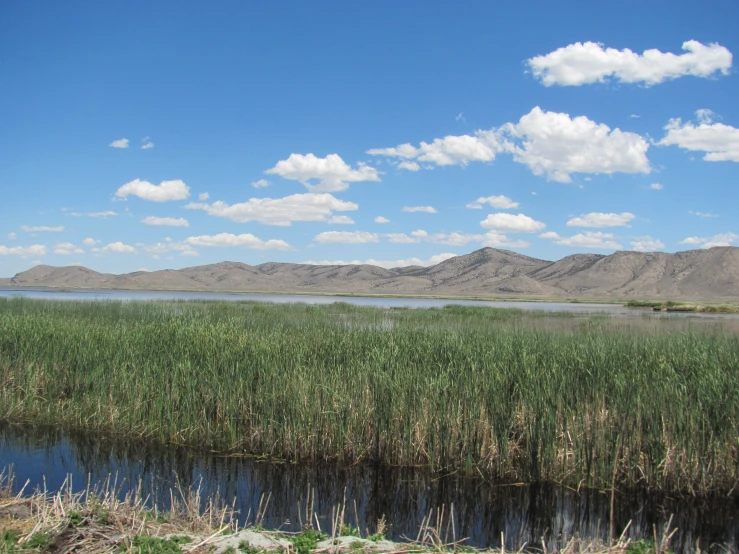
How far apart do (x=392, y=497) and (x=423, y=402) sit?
1379 mm

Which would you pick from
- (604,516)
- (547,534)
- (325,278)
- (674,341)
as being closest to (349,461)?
(547,534)

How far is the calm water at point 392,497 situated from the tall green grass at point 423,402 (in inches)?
10.2

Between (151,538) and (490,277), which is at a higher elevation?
(490,277)

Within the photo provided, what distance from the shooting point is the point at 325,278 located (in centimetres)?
15888

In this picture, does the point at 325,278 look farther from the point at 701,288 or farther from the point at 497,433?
the point at 497,433

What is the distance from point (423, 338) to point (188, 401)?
554cm

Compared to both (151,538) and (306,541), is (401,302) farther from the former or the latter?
(151,538)

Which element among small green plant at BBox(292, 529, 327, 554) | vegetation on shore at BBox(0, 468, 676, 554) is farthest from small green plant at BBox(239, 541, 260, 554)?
small green plant at BBox(292, 529, 327, 554)

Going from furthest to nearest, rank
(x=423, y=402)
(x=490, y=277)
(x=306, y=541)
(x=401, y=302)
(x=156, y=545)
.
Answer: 1. (x=490, y=277)
2. (x=401, y=302)
3. (x=423, y=402)
4. (x=306, y=541)
5. (x=156, y=545)

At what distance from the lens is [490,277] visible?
140m

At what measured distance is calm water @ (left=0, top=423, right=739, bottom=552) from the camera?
585 cm

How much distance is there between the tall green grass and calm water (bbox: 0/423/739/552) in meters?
0.26

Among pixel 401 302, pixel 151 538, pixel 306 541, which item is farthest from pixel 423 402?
pixel 401 302

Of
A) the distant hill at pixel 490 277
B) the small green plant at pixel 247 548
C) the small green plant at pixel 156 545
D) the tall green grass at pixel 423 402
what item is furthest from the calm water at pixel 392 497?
the distant hill at pixel 490 277
